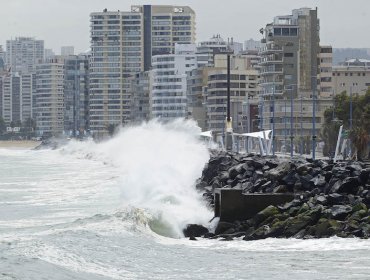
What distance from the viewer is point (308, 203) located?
3170cm

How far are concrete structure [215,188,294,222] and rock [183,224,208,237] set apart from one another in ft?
2.06

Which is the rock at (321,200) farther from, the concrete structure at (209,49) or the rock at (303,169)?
the concrete structure at (209,49)

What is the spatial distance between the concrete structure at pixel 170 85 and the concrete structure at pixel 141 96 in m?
7.99

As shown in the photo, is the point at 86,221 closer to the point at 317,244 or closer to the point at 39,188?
the point at 317,244

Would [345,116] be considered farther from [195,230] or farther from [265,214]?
[195,230]

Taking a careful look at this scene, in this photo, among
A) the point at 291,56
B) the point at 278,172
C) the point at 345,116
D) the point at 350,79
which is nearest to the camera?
the point at 278,172

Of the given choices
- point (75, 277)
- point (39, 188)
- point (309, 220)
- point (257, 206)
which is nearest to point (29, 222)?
point (257, 206)

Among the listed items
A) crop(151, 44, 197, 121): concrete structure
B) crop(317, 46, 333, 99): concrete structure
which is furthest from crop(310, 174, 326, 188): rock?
crop(151, 44, 197, 121): concrete structure

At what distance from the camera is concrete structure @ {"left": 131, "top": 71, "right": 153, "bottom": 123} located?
607 ft

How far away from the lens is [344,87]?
13288 centimetres

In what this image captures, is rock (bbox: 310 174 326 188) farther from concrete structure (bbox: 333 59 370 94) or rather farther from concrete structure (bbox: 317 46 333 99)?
concrete structure (bbox: 333 59 370 94)

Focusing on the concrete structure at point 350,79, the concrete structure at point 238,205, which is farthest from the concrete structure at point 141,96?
the concrete structure at point 238,205

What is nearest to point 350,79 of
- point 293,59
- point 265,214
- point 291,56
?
point 293,59

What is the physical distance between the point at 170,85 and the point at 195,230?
463 ft
